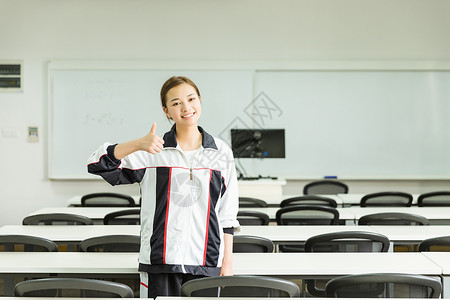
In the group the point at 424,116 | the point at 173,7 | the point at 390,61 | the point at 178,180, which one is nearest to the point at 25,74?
the point at 173,7

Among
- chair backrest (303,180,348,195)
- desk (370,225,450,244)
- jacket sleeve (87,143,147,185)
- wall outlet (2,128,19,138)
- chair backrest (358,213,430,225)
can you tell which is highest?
wall outlet (2,128,19,138)

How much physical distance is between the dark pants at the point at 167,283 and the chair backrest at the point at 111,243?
0.84 meters

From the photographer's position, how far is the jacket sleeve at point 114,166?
237 cm

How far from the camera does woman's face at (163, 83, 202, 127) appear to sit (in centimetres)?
248

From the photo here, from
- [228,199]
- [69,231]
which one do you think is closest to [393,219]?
[228,199]

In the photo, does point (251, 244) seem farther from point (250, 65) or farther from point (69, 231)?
point (250, 65)

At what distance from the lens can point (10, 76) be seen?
782 cm

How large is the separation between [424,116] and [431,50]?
884 mm

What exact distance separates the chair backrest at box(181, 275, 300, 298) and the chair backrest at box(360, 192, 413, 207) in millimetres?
3604

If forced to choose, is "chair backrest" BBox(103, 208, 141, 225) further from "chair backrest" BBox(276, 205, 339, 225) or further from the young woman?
the young woman

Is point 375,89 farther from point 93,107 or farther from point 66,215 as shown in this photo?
point 66,215

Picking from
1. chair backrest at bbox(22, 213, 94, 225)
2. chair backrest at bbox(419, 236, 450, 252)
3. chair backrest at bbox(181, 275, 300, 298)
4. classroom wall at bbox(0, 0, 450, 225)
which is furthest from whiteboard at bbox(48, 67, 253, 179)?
chair backrest at bbox(181, 275, 300, 298)

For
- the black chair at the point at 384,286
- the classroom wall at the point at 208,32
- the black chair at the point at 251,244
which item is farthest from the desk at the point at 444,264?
the classroom wall at the point at 208,32

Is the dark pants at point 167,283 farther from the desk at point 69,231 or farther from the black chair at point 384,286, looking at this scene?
the desk at point 69,231
